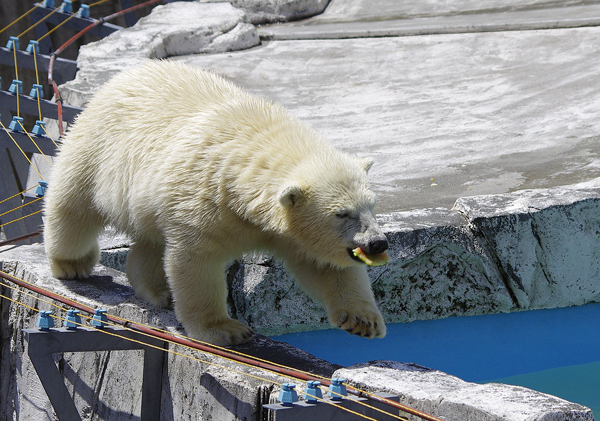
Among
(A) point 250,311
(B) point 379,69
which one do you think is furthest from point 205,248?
(B) point 379,69

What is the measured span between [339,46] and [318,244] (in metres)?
7.07

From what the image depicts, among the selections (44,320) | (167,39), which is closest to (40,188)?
(44,320)

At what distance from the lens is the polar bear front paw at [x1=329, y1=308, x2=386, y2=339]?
2.90m

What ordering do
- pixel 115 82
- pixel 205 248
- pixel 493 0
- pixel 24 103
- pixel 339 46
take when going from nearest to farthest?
1. pixel 205 248
2. pixel 115 82
3. pixel 24 103
4. pixel 339 46
5. pixel 493 0

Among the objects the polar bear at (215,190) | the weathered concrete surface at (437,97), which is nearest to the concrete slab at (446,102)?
the weathered concrete surface at (437,97)

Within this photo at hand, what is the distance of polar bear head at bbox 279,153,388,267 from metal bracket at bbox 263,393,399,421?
0.62 metres

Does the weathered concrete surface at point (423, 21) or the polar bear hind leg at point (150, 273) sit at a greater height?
the weathered concrete surface at point (423, 21)

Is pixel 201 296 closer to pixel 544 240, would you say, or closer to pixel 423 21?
pixel 544 240

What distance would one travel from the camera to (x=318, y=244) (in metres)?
2.75

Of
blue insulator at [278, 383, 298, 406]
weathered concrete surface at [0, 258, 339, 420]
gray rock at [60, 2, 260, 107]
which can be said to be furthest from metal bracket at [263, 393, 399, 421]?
gray rock at [60, 2, 260, 107]

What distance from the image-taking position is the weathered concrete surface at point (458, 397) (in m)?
2.00

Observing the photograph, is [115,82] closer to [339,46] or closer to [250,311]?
[250,311]

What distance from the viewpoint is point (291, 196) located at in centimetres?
265

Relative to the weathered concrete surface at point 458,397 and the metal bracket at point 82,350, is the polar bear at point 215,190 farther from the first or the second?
the weathered concrete surface at point 458,397
